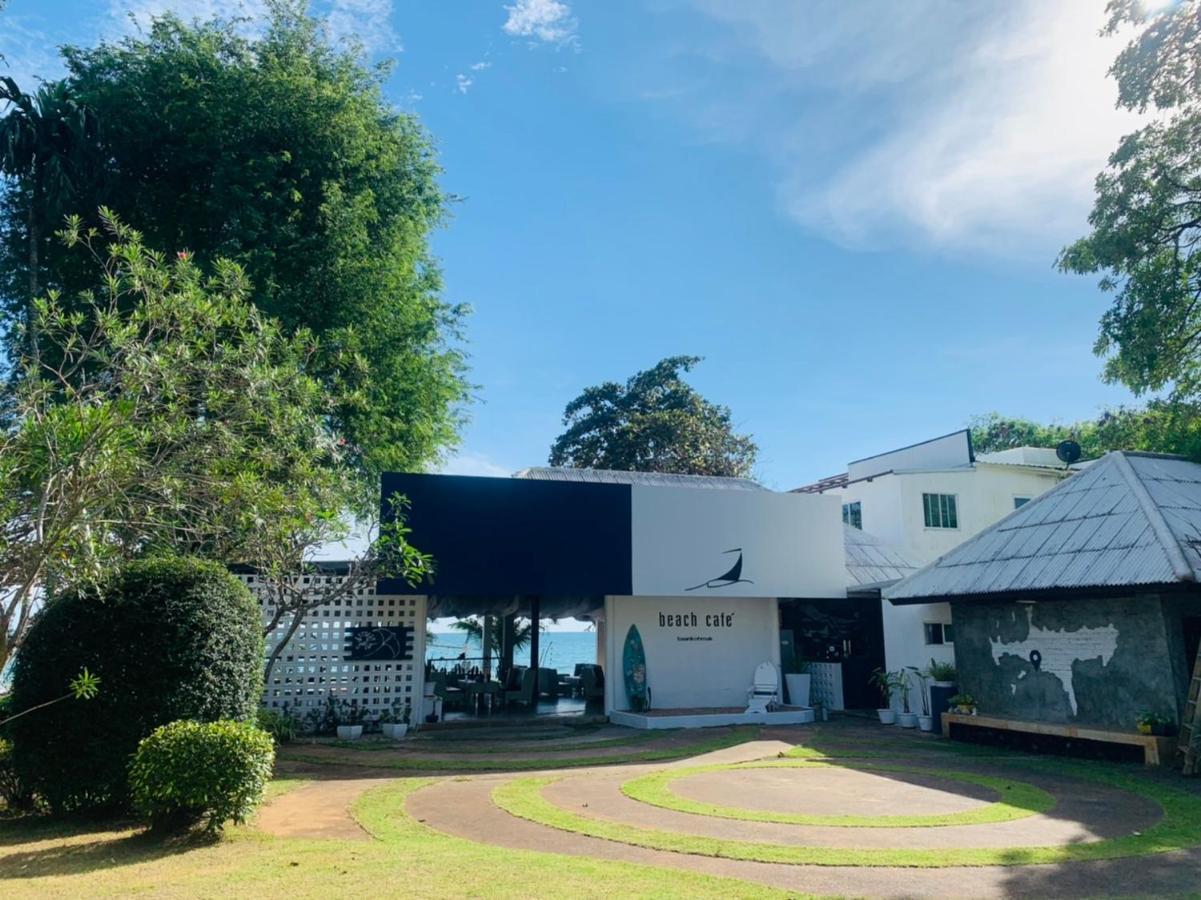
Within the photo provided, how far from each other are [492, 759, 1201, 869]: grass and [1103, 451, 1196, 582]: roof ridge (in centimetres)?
316

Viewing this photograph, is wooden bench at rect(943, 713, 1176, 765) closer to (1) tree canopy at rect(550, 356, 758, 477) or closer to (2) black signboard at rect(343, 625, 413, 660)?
(2) black signboard at rect(343, 625, 413, 660)

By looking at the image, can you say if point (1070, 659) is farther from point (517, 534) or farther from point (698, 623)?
point (517, 534)

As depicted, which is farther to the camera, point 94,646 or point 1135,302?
point 1135,302

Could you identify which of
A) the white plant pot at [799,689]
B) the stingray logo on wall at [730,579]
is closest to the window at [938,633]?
the white plant pot at [799,689]

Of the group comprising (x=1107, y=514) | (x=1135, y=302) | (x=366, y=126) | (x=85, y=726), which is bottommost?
(x=85, y=726)

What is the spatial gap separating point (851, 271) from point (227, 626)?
1414cm

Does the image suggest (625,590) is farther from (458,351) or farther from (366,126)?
(366,126)

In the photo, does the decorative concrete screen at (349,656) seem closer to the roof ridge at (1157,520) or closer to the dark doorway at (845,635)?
the dark doorway at (845,635)

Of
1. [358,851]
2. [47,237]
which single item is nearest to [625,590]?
[358,851]

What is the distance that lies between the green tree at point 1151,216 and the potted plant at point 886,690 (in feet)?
26.9

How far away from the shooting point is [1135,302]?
1691 centimetres

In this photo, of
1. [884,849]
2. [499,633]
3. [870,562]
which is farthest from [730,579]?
[884,849]

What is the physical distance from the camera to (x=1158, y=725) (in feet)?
37.9

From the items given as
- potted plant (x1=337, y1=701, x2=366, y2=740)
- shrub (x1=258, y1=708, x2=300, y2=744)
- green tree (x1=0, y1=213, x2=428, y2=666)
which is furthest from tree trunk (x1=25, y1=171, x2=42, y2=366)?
potted plant (x1=337, y1=701, x2=366, y2=740)
